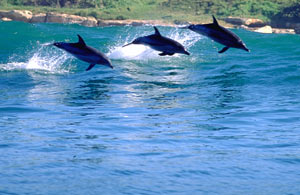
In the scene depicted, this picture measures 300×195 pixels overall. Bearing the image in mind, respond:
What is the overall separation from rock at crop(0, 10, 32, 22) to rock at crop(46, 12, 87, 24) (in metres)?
1.44

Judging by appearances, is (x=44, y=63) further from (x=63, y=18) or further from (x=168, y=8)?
(x=168, y=8)

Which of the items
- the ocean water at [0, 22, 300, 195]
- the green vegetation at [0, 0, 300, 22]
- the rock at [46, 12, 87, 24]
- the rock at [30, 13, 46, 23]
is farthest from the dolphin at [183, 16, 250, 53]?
the green vegetation at [0, 0, 300, 22]

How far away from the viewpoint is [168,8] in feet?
148

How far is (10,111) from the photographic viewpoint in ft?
36.8

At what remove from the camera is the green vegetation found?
42.3 meters

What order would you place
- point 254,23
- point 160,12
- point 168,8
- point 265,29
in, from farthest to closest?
1. point 168,8
2. point 160,12
3. point 254,23
4. point 265,29

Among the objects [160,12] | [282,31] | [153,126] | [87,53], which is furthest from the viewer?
[160,12]

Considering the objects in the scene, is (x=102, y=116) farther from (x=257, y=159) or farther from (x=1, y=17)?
(x=1, y=17)

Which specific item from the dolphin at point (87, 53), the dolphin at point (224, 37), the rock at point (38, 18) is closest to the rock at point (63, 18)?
the rock at point (38, 18)

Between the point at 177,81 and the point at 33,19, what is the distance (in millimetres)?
26518

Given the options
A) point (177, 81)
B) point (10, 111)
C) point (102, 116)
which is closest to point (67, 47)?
point (102, 116)

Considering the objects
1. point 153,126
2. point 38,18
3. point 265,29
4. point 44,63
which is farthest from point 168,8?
point 153,126

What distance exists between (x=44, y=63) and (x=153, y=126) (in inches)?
408

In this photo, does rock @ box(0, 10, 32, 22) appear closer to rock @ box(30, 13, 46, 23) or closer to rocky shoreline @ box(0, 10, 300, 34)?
rocky shoreline @ box(0, 10, 300, 34)
